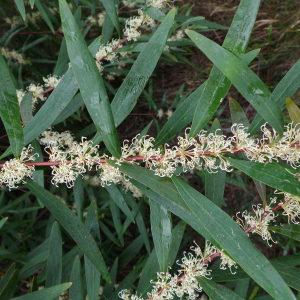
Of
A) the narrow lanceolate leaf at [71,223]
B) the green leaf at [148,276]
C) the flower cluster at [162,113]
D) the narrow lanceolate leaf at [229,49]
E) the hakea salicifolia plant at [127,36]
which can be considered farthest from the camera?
the flower cluster at [162,113]

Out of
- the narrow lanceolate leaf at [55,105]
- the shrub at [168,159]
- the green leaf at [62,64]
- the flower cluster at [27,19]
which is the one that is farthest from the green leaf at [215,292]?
the flower cluster at [27,19]

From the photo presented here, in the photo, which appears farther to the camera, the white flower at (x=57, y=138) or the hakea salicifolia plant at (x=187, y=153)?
the white flower at (x=57, y=138)

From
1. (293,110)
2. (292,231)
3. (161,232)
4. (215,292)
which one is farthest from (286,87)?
(215,292)

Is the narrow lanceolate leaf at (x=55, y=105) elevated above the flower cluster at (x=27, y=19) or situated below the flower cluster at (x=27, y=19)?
below

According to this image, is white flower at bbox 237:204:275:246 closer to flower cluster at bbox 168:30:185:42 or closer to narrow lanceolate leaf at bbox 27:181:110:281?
narrow lanceolate leaf at bbox 27:181:110:281

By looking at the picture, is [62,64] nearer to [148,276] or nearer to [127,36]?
[127,36]


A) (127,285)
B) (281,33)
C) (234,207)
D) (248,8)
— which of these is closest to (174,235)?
(127,285)

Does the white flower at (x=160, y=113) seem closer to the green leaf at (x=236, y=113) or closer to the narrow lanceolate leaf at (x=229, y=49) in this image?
the green leaf at (x=236, y=113)
